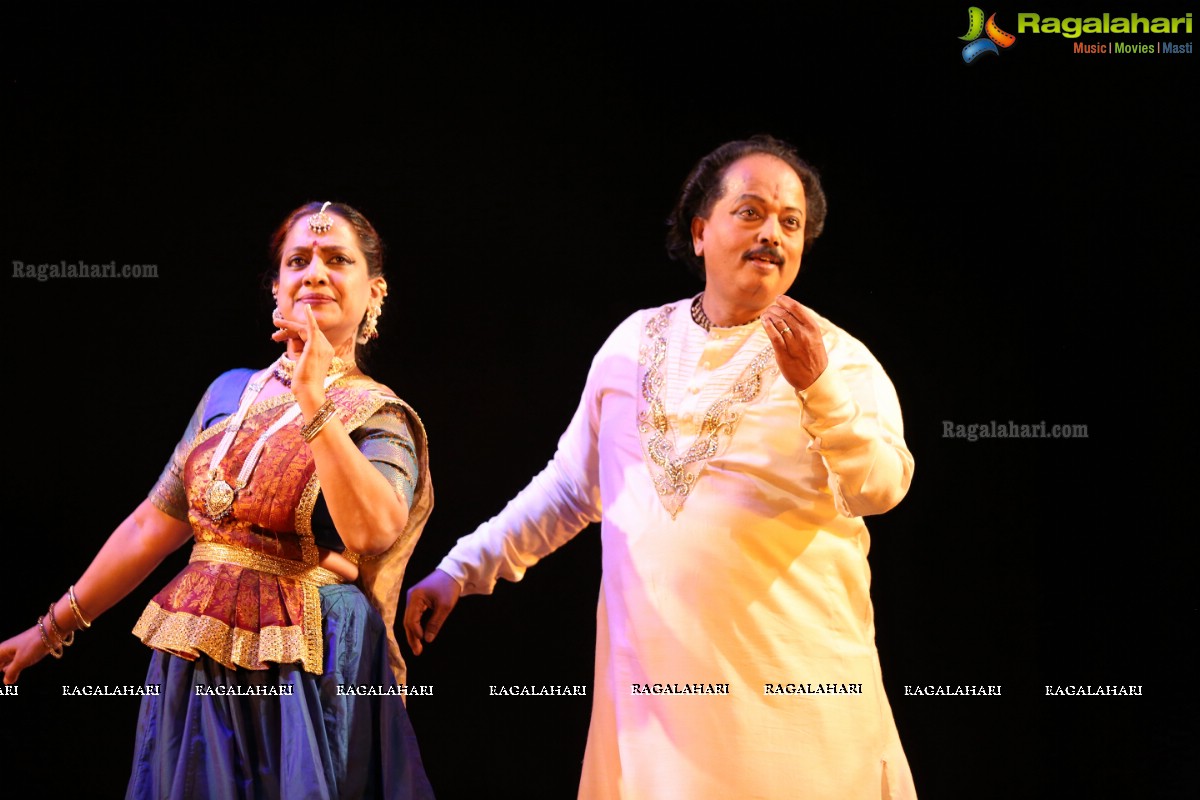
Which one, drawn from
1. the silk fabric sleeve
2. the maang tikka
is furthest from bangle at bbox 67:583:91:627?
the silk fabric sleeve

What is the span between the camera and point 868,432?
2.13 meters

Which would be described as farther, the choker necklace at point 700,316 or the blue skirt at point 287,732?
the choker necklace at point 700,316

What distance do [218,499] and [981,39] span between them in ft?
6.88

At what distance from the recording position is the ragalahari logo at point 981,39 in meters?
2.98

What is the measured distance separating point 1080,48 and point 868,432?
1427 millimetres

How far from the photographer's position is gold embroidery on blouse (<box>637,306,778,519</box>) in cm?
235

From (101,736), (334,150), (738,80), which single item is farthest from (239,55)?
(101,736)

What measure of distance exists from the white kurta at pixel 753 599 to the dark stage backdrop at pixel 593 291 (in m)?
0.69

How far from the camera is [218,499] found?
226 centimetres

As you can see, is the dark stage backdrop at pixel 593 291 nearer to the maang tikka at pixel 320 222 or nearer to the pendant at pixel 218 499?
the maang tikka at pixel 320 222

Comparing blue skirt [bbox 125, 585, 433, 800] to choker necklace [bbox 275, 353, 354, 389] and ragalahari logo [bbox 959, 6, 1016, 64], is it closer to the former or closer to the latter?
choker necklace [bbox 275, 353, 354, 389]

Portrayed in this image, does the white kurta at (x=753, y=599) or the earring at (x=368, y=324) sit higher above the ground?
the earring at (x=368, y=324)

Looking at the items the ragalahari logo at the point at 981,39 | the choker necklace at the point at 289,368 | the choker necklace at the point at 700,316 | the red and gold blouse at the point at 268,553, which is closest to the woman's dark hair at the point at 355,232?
the choker necklace at the point at 289,368

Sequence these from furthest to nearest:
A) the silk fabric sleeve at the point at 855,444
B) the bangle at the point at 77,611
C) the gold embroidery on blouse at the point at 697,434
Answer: the bangle at the point at 77,611, the gold embroidery on blouse at the point at 697,434, the silk fabric sleeve at the point at 855,444
